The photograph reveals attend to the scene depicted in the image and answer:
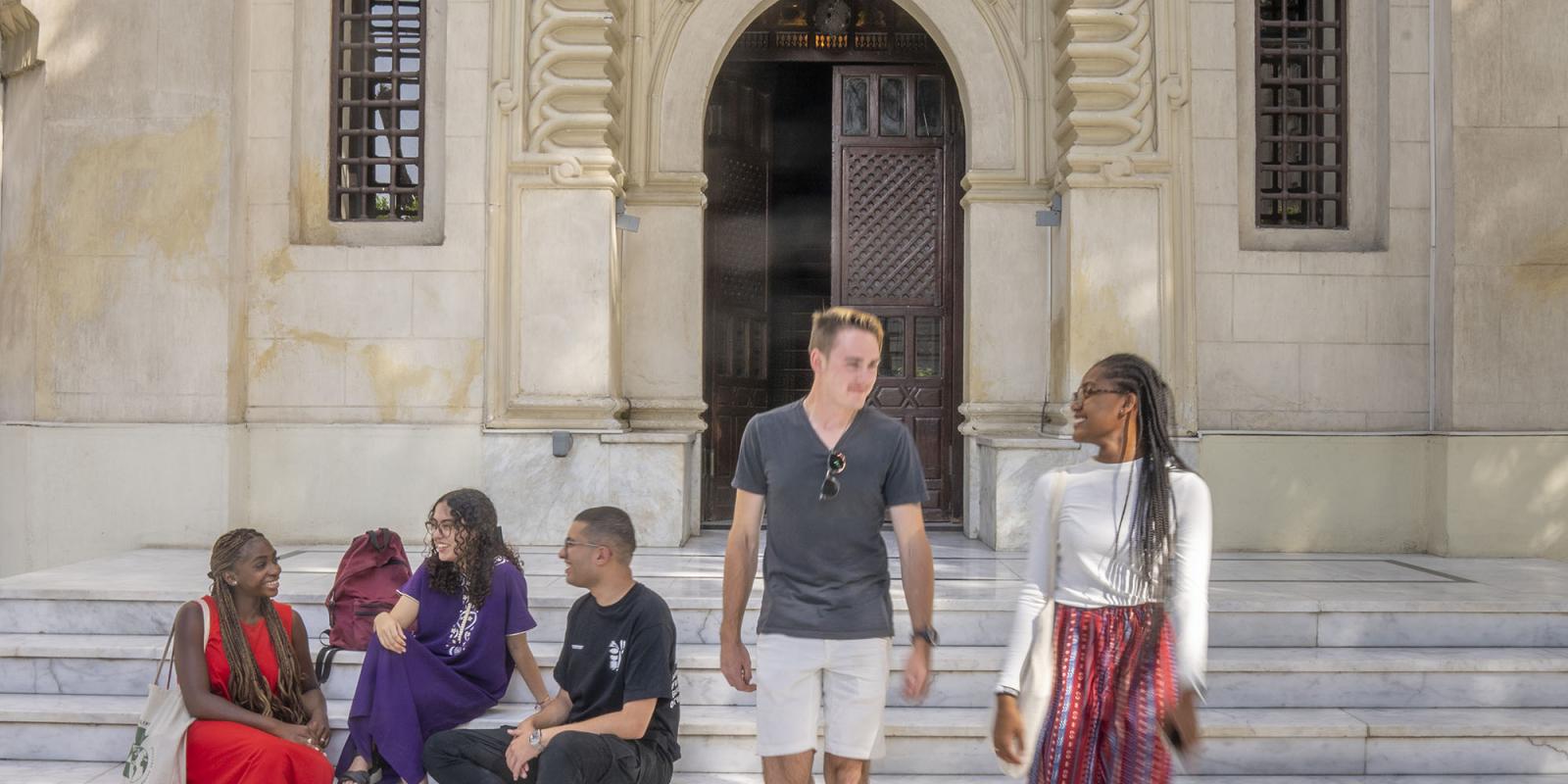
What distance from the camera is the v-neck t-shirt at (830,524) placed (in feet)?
13.1

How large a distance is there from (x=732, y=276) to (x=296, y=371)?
153 inches

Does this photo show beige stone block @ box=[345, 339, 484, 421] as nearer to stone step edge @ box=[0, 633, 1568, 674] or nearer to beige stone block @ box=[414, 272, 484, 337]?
beige stone block @ box=[414, 272, 484, 337]

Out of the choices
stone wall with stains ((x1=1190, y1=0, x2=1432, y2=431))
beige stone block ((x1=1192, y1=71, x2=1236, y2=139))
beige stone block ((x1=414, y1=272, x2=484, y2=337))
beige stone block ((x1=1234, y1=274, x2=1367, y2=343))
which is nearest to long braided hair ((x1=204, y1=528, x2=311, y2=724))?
beige stone block ((x1=414, y1=272, x2=484, y2=337))

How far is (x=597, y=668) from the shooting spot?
4.83 metres

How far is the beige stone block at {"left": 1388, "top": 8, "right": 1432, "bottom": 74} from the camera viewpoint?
31.8 ft

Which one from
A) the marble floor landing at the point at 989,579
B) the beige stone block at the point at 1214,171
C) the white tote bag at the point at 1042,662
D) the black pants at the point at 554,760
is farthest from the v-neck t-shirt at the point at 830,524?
the beige stone block at the point at 1214,171

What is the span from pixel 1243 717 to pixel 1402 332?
468cm

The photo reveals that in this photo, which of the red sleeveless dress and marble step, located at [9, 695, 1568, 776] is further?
marble step, located at [9, 695, 1568, 776]

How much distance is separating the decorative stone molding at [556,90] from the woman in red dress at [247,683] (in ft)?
15.2

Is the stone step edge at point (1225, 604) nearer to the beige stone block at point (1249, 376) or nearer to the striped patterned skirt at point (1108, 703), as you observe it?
the beige stone block at point (1249, 376)

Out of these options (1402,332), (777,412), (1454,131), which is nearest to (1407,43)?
(1454,131)

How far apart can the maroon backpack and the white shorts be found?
9.54 feet

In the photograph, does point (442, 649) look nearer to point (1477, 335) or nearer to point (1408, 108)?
point (1477, 335)

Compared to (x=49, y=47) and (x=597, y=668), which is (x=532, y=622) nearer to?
(x=597, y=668)
